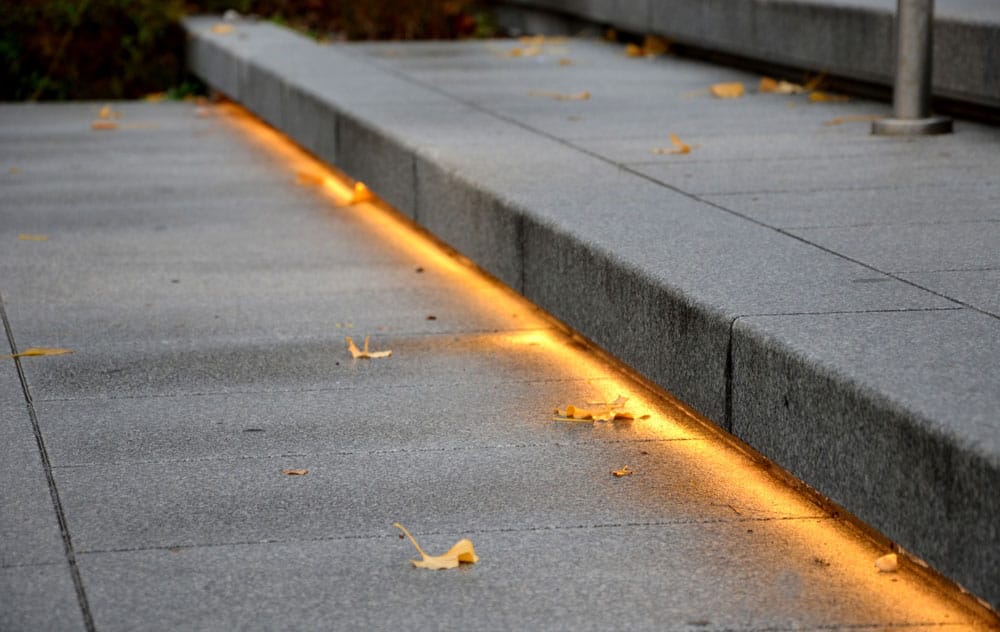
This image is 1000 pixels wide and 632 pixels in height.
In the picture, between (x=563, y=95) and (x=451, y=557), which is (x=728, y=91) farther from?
(x=451, y=557)

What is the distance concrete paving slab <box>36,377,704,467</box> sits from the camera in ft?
14.0

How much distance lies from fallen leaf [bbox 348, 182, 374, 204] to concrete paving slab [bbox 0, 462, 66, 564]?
4.20 meters

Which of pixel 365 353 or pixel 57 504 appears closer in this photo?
pixel 57 504

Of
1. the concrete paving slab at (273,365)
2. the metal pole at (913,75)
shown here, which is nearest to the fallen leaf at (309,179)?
the metal pole at (913,75)

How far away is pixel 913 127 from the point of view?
287 inches

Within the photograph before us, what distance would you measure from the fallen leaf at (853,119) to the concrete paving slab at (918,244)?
2.70m

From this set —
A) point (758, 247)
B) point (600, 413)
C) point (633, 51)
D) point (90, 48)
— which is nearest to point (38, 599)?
point (600, 413)

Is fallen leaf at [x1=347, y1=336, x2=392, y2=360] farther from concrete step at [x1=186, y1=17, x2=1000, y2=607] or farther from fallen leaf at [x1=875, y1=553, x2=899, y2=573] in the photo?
fallen leaf at [x1=875, y1=553, x2=899, y2=573]

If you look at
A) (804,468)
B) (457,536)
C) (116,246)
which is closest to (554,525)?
(457,536)

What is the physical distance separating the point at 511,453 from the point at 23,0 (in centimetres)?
1010

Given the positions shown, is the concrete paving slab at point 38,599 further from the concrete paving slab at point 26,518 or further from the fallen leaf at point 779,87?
the fallen leaf at point 779,87

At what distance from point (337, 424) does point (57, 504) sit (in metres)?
0.90

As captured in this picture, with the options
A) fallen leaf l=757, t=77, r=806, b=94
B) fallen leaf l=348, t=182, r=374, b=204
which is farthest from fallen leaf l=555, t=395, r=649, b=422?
fallen leaf l=757, t=77, r=806, b=94

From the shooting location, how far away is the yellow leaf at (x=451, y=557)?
3.44 metres
